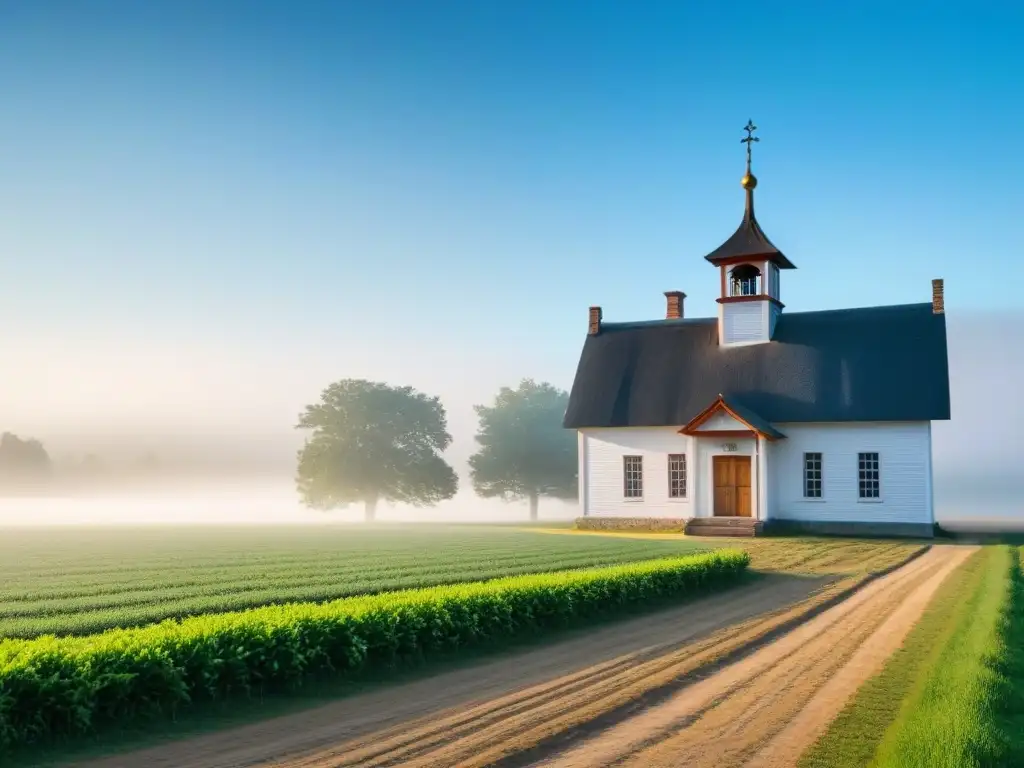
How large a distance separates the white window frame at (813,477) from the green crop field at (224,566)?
799cm

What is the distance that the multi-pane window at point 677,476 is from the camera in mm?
40031

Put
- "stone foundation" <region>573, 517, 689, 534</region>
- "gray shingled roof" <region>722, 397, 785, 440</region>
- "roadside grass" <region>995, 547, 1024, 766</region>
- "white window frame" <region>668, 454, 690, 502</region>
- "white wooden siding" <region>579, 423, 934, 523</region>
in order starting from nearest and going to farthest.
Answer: "roadside grass" <region>995, 547, 1024, 766</region> < "gray shingled roof" <region>722, 397, 785, 440</region> < "white wooden siding" <region>579, 423, 934, 523</region> < "stone foundation" <region>573, 517, 689, 534</region> < "white window frame" <region>668, 454, 690, 502</region>

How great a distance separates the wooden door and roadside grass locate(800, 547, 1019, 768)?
20.9 meters

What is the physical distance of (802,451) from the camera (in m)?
38.2

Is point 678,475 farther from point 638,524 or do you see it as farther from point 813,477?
point 813,477

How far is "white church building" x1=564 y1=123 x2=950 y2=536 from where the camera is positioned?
3681cm

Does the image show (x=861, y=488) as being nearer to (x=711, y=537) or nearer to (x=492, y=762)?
(x=711, y=537)

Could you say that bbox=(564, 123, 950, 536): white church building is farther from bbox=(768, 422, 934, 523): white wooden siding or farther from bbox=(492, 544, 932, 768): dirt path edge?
bbox=(492, 544, 932, 768): dirt path edge

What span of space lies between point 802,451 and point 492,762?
3173 cm

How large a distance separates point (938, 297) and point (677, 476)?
40.5 ft

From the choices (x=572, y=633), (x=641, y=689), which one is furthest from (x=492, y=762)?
(x=572, y=633)


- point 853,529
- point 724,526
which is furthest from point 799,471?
point 724,526

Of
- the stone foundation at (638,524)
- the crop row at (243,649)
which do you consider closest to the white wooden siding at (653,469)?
the stone foundation at (638,524)

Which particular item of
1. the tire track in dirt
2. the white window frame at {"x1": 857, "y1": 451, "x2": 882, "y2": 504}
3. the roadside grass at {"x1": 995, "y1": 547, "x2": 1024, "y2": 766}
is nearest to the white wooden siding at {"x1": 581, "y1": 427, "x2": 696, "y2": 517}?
the white window frame at {"x1": 857, "y1": 451, "x2": 882, "y2": 504}
